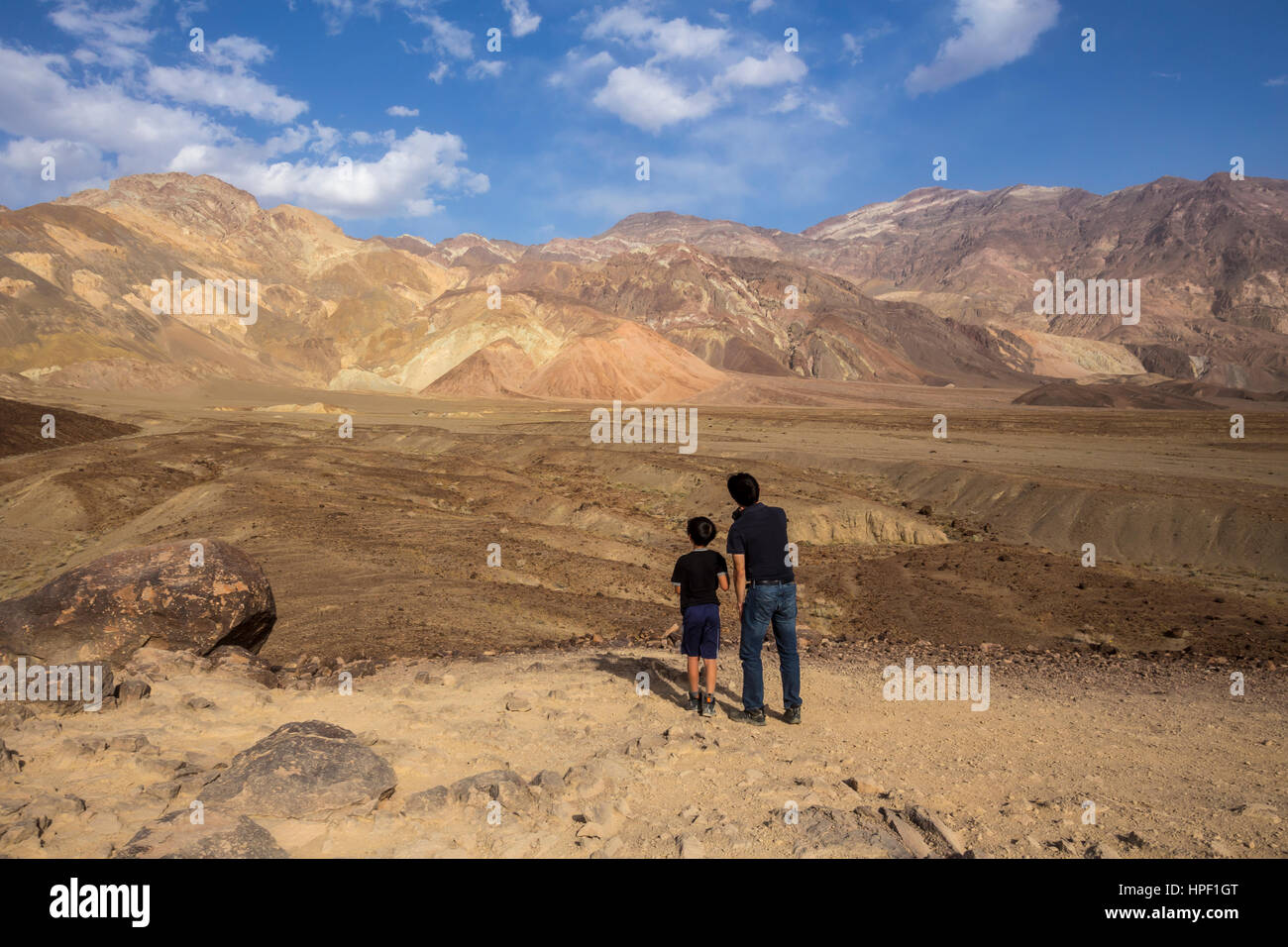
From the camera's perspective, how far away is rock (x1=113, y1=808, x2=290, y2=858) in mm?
3973

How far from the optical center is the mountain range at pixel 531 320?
→ 90750 mm

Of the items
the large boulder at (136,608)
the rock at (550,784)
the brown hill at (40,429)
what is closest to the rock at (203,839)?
the rock at (550,784)

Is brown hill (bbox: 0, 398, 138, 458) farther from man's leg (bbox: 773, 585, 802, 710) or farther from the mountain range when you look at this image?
the mountain range

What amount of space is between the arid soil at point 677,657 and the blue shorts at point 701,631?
62 centimetres

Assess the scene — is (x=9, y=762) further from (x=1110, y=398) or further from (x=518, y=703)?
(x=1110, y=398)

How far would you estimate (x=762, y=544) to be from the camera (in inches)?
246

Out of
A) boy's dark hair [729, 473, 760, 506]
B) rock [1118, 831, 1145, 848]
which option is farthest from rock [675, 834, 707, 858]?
boy's dark hair [729, 473, 760, 506]

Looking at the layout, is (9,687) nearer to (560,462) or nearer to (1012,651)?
(1012,651)

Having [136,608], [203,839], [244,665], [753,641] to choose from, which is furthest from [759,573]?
[136,608]

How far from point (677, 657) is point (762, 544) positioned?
325cm

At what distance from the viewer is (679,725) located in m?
6.47

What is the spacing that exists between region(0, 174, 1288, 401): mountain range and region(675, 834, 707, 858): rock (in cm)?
8329

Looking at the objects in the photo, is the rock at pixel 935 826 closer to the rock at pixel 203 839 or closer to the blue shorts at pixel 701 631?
the blue shorts at pixel 701 631

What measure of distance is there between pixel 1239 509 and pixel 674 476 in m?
15.3
